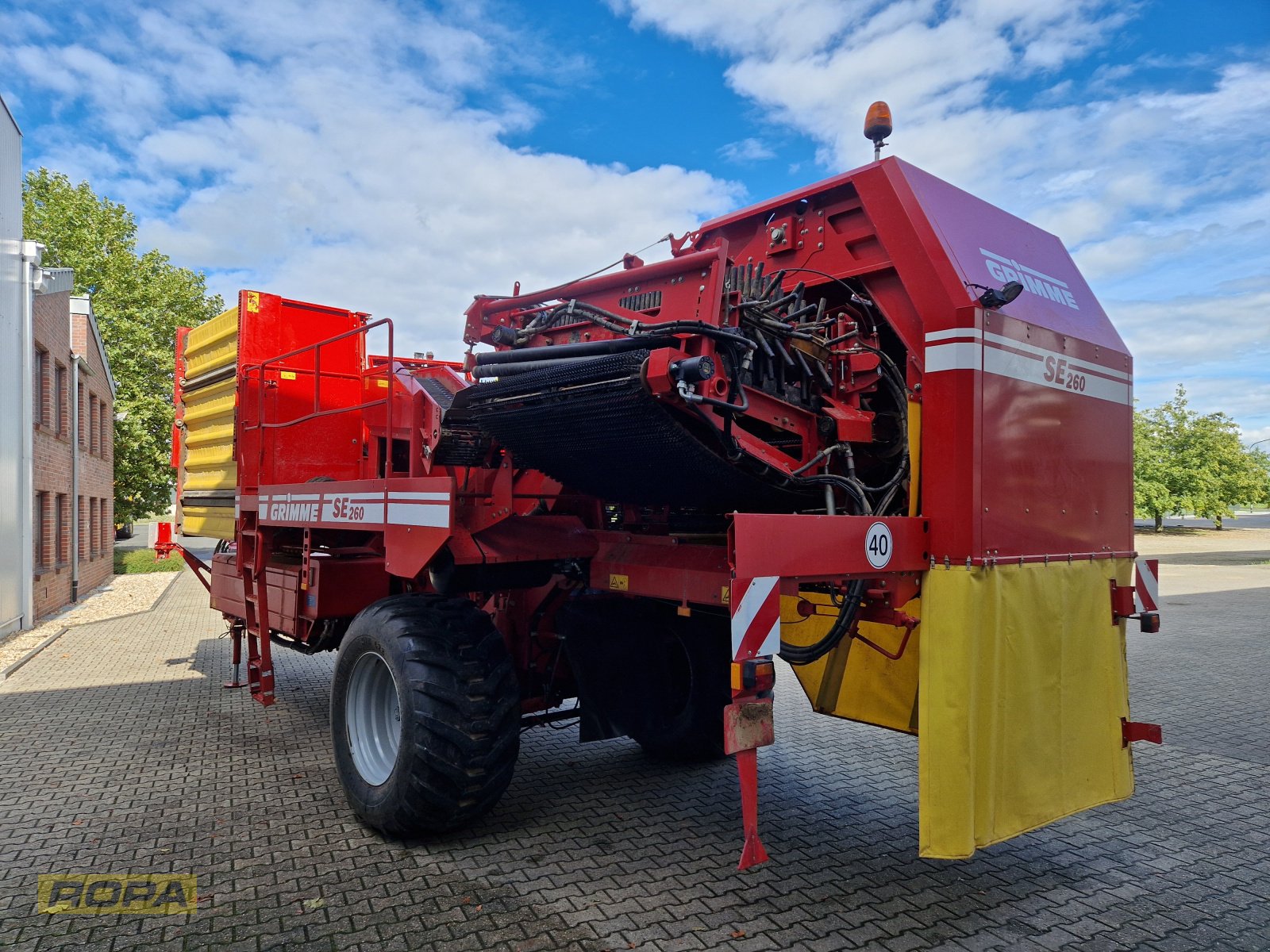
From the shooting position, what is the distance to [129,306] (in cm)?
2491

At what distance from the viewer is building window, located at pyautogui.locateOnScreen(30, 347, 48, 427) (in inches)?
515

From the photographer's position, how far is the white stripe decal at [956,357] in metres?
3.36

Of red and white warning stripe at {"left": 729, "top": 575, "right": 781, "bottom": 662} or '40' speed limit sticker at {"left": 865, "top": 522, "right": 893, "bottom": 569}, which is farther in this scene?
'40' speed limit sticker at {"left": 865, "top": 522, "right": 893, "bottom": 569}

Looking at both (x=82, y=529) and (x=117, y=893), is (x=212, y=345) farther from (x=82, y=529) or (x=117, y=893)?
(x=82, y=529)

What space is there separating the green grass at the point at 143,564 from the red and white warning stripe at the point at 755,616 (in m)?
22.1

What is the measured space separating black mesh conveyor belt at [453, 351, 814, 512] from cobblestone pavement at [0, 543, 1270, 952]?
1.68 metres

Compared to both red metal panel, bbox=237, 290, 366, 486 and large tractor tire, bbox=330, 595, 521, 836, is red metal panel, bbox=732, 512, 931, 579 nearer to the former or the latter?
large tractor tire, bbox=330, 595, 521, 836

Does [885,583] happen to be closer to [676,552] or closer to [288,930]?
[676,552]

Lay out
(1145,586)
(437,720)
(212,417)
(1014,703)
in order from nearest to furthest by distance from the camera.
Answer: (1014,703) → (437,720) → (1145,586) → (212,417)

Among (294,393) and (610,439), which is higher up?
(294,393)

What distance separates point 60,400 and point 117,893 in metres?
13.9

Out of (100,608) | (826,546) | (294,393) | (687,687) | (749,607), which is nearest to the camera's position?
(749,607)

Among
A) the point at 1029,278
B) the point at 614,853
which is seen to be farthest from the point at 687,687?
the point at 1029,278

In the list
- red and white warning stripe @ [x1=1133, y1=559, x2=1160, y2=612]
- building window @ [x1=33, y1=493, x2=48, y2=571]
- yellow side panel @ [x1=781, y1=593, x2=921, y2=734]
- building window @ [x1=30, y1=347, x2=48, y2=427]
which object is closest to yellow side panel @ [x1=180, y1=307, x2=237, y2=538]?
yellow side panel @ [x1=781, y1=593, x2=921, y2=734]
